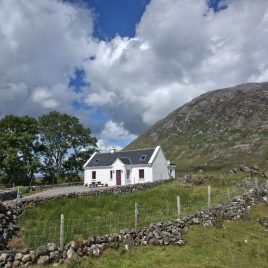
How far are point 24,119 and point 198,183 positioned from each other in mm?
42729

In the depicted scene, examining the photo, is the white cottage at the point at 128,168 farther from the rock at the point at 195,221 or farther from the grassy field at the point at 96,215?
the rock at the point at 195,221

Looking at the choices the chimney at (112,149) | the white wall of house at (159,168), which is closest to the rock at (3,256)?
the white wall of house at (159,168)

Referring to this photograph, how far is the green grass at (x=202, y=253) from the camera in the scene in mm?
17062

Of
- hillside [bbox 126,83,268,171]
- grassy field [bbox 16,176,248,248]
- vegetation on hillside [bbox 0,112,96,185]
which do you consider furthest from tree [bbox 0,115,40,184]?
hillside [bbox 126,83,268,171]

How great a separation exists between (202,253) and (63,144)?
70321mm

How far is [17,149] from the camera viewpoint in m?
73.6

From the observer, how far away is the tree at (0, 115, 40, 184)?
72562 millimetres

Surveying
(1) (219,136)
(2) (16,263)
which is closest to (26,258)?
(2) (16,263)

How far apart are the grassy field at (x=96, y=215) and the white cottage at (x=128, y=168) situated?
87.2 feet

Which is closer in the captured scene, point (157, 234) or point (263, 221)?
point (157, 234)

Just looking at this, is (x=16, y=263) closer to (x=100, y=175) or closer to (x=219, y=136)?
(x=100, y=175)

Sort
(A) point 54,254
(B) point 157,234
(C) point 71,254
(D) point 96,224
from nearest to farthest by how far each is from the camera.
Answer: (A) point 54,254, (C) point 71,254, (B) point 157,234, (D) point 96,224

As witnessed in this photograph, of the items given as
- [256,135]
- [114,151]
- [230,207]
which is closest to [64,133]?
[114,151]

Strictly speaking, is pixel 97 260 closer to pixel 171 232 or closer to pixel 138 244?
pixel 138 244
